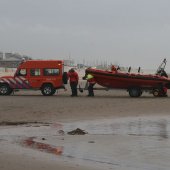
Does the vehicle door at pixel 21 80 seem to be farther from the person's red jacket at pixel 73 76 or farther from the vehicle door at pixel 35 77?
the person's red jacket at pixel 73 76

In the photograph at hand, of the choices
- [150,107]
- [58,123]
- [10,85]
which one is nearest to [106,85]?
[10,85]

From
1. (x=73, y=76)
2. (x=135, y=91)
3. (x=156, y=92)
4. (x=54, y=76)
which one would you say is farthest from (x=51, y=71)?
(x=156, y=92)

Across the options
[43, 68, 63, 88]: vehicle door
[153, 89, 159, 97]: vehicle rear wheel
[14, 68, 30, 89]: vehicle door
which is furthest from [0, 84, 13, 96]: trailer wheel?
[153, 89, 159, 97]: vehicle rear wheel

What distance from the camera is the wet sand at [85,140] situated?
8227 millimetres

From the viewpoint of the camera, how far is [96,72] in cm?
2991

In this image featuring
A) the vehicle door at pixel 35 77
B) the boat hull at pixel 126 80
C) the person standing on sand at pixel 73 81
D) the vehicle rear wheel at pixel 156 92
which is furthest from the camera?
the vehicle door at pixel 35 77

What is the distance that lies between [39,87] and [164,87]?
7.36 m

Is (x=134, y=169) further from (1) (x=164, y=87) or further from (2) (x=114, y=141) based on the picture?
(1) (x=164, y=87)

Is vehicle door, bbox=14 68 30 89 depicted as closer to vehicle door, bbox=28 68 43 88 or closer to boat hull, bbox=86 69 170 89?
vehicle door, bbox=28 68 43 88

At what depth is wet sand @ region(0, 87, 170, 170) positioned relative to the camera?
8.23 meters

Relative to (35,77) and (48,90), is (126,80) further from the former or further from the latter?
(35,77)

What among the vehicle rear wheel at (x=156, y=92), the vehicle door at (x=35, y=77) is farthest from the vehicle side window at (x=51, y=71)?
the vehicle rear wheel at (x=156, y=92)

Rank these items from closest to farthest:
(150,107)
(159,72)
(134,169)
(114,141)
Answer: (134,169) → (114,141) → (150,107) → (159,72)

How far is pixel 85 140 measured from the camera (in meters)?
11.1
